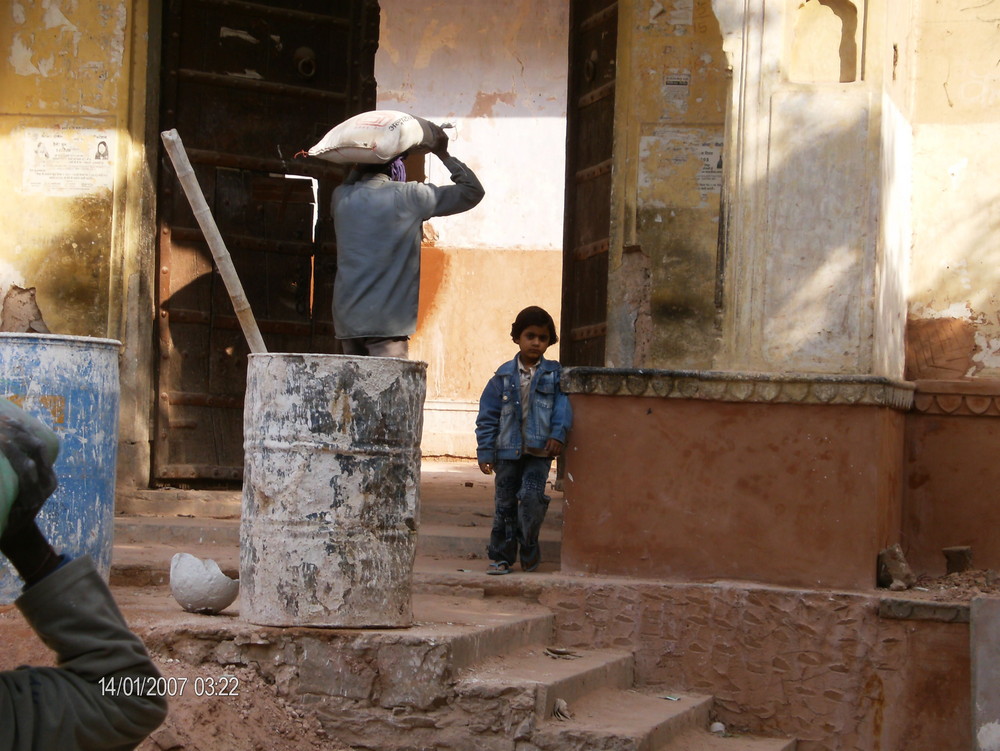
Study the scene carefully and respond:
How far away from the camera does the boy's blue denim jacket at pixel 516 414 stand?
6.03 meters

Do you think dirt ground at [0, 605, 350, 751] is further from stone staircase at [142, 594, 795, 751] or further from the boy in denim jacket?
the boy in denim jacket

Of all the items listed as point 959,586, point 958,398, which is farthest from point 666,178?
point 959,586

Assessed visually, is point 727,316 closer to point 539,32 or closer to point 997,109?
point 997,109

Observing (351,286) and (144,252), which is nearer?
(351,286)

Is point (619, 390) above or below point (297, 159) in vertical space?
below

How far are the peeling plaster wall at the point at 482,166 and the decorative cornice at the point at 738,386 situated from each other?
7.12 metres

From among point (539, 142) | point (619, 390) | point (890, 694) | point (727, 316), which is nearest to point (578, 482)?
point (619, 390)

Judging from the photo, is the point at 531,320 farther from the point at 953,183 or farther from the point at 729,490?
the point at 953,183

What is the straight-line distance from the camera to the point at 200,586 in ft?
16.7

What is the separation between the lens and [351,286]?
6168 mm

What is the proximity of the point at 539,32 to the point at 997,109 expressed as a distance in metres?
8.35

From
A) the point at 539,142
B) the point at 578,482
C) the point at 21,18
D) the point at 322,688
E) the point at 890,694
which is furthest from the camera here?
the point at 539,142

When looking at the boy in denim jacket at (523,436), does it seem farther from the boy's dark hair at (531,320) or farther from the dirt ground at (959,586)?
the dirt ground at (959,586)

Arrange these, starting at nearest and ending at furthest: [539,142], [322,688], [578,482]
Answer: [322,688] → [578,482] → [539,142]
